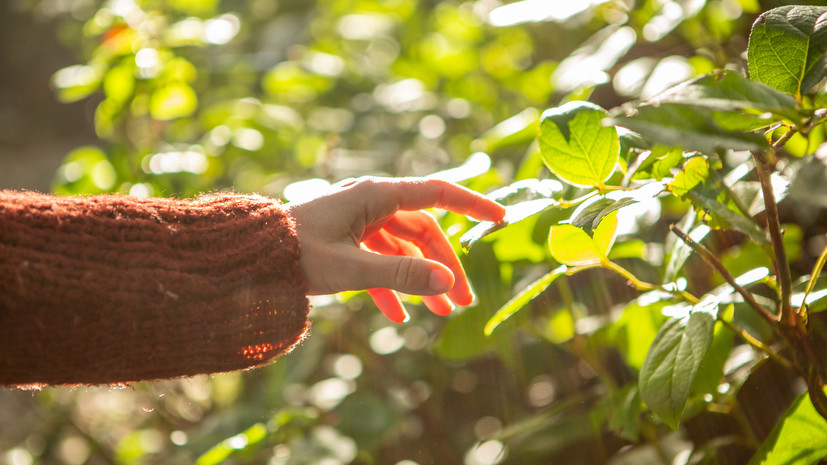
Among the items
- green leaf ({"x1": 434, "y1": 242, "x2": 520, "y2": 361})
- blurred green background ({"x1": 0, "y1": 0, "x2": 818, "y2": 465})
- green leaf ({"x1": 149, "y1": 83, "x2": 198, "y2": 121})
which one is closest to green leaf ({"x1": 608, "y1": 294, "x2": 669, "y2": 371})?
blurred green background ({"x1": 0, "y1": 0, "x2": 818, "y2": 465})

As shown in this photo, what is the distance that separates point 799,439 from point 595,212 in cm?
31

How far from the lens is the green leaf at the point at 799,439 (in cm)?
53

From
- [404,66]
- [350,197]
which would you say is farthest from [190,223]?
[404,66]

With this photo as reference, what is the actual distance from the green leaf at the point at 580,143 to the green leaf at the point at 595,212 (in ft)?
0.11

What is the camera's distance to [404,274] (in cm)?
61

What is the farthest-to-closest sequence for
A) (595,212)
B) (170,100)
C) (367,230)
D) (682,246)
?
1. (170,100)
2. (367,230)
3. (682,246)
4. (595,212)

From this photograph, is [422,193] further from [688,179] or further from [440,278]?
[688,179]

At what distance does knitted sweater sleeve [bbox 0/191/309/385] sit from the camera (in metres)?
0.59

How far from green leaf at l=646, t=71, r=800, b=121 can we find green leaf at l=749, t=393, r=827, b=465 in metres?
0.33

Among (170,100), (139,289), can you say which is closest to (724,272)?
(139,289)

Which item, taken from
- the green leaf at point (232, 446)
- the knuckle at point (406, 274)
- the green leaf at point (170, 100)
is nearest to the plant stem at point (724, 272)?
the knuckle at point (406, 274)

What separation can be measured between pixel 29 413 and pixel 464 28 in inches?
85.7

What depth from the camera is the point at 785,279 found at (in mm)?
482

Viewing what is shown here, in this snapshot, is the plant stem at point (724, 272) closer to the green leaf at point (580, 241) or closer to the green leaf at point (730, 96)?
the green leaf at point (580, 241)
